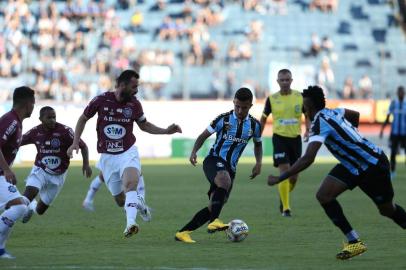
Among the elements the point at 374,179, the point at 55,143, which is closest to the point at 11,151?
the point at 374,179

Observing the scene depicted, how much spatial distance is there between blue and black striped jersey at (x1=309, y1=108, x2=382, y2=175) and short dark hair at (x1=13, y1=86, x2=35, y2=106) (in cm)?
295

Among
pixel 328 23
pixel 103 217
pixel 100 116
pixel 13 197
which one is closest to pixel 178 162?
pixel 328 23

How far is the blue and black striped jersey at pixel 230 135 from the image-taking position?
13000 mm

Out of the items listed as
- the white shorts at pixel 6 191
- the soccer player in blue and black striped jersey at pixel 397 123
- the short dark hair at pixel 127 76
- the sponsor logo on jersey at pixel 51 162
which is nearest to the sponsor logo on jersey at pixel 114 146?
the short dark hair at pixel 127 76

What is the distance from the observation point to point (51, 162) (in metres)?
15.3

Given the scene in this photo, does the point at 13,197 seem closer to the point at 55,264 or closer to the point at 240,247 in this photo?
the point at 55,264

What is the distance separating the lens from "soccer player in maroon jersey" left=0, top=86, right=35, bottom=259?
10.5m

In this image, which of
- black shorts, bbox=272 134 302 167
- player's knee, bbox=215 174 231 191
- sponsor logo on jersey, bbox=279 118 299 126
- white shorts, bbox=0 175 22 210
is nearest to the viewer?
white shorts, bbox=0 175 22 210

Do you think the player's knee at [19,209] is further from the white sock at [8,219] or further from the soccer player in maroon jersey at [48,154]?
the soccer player in maroon jersey at [48,154]

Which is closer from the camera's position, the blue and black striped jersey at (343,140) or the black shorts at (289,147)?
the blue and black striped jersey at (343,140)

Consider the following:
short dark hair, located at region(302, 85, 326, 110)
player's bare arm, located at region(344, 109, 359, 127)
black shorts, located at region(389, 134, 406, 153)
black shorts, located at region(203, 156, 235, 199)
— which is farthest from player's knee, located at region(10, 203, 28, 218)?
black shorts, located at region(389, 134, 406, 153)

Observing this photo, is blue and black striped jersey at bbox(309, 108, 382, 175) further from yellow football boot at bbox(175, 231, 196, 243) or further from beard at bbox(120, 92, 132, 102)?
beard at bbox(120, 92, 132, 102)

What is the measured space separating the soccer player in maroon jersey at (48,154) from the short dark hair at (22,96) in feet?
13.9

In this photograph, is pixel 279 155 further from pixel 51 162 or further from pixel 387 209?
pixel 387 209
